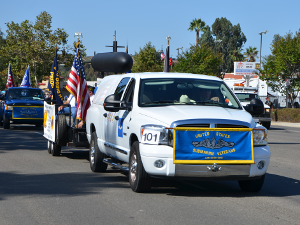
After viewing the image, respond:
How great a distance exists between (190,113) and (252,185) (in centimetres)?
163

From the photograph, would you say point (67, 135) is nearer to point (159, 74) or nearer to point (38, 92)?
point (159, 74)

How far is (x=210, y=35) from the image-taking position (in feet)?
302

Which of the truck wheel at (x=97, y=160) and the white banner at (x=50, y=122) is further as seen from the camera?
the white banner at (x=50, y=122)

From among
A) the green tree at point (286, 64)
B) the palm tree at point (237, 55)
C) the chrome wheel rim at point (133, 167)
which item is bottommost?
the chrome wheel rim at point (133, 167)

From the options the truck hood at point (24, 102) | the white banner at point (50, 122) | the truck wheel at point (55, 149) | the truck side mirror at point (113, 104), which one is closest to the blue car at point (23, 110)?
the truck hood at point (24, 102)

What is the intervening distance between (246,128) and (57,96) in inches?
384

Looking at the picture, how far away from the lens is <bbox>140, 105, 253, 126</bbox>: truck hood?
702 cm

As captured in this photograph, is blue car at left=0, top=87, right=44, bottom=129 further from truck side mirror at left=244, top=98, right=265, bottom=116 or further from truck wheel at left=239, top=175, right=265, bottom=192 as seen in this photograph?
truck wheel at left=239, top=175, right=265, bottom=192

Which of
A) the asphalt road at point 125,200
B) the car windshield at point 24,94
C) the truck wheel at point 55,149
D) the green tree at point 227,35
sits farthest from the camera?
the green tree at point 227,35

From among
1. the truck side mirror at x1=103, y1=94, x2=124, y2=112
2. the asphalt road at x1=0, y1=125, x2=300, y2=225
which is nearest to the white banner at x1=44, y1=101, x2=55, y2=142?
the asphalt road at x1=0, y1=125, x2=300, y2=225

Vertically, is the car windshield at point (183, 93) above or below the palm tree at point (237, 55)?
below

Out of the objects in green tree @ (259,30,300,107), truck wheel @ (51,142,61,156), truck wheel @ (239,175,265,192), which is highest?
green tree @ (259,30,300,107)

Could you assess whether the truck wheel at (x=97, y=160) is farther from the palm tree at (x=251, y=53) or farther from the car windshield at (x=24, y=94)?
the palm tree at (x=251, y=53)

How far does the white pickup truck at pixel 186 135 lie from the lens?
271 inches
